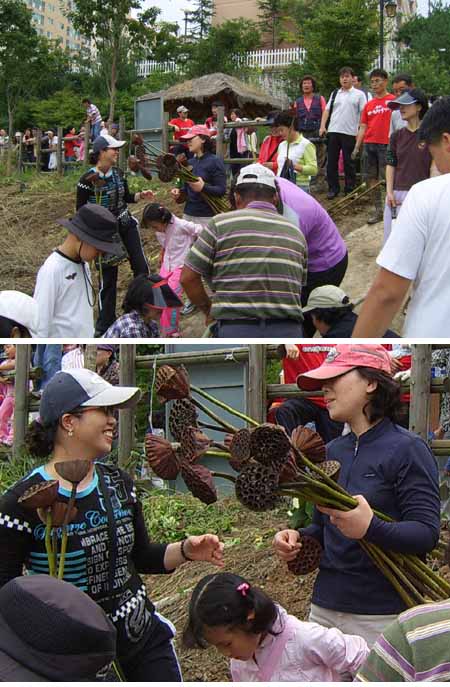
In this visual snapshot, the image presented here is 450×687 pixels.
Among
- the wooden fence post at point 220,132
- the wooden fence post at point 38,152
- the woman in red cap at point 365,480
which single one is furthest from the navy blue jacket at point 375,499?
the wooden fence post at point 38,152

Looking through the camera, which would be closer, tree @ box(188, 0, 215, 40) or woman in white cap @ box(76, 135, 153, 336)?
woman in white cap @ box(76, 135, 153, 336)

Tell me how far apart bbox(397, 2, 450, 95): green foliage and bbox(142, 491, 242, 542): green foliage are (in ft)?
55.6

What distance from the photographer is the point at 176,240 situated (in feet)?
19.8

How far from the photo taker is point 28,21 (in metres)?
22.5

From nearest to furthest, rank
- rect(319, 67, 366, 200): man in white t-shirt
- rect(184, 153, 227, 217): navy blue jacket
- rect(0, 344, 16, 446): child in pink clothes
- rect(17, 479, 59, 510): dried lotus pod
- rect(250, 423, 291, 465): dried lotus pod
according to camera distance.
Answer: rect(250, 423, 291, 465): dried lotus pod, rect(17, 479, 59, 510): dried lotus pod, rect(0, 344, 16, 446): child in pink clothes, rect(184, 153, 227, 217): navy blue jacket, rect(319, 67, 366, 200): man in white t-shirt

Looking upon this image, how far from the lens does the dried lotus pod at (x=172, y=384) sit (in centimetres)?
183

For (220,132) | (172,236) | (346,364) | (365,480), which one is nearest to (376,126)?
(172,236)

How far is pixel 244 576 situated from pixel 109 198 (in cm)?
322

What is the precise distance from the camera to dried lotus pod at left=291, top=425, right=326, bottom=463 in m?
1.83

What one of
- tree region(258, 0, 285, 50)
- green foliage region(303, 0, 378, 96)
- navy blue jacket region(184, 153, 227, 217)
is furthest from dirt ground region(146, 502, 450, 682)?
tree region(258, 0, 285, 50)

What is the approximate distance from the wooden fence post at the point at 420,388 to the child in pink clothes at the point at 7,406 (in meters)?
2.55

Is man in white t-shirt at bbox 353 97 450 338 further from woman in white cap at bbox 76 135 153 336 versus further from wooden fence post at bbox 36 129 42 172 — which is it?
wooden fence post at bbox 36 129 42 172

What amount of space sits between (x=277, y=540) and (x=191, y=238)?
13.4 ft

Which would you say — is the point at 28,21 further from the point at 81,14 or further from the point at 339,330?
the point at 339,330
